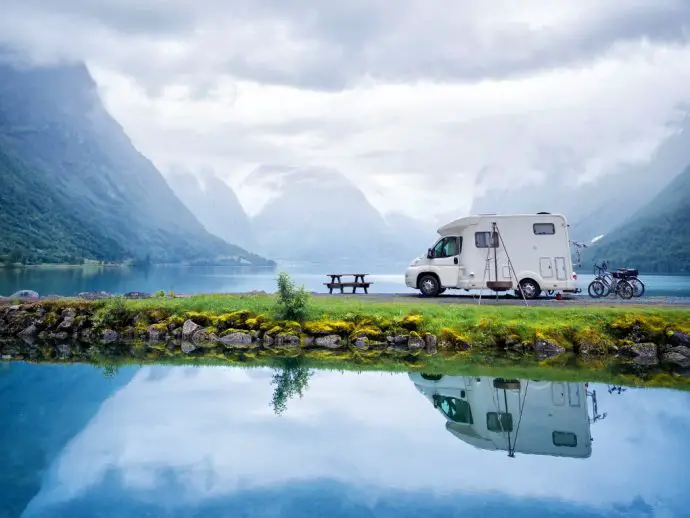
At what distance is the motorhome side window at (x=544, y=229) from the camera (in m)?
27.9

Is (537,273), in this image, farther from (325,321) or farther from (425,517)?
(425,517)

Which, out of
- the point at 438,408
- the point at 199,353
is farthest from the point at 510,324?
the point at 199,353

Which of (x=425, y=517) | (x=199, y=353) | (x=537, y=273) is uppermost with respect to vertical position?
(x=537, y=273)

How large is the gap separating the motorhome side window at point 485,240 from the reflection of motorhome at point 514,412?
11506 mm

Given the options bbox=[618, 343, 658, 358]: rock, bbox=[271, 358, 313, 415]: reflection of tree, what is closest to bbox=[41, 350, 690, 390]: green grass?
bbox=[271, 358, 313, 415]: reflection of tree

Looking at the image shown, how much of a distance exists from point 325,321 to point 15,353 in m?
12.2

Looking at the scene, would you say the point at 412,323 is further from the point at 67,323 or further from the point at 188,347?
the point at 67,323

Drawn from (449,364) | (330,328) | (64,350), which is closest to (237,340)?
(330,328)

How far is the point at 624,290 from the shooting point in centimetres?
3130

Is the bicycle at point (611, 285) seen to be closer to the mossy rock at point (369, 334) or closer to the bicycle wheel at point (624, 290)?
the bicycle wheel at point (624, 290)

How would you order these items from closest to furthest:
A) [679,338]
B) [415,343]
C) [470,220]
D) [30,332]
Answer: [679,338], [415,343], [30,332], [470,220]

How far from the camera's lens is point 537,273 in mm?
28203

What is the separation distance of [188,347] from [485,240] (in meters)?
14.3

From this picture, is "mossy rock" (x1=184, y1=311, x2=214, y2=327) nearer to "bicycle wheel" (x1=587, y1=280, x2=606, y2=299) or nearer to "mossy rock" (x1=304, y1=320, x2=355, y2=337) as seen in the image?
"mossy rock" (x1=304, y1=320, x2=355, y2=337)
